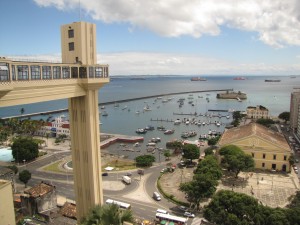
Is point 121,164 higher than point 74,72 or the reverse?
the reverse

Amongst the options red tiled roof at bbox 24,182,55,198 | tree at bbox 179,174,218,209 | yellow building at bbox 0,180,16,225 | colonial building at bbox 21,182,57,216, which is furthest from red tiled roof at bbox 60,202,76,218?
tree at bbox 179,174,218,209

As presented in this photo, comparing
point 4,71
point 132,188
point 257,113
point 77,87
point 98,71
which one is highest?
point 98,71

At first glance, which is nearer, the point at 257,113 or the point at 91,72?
the point at 91,72

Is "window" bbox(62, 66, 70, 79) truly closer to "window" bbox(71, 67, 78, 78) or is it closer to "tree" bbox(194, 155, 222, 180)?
"window" bbox(71, 67, 78, 78)

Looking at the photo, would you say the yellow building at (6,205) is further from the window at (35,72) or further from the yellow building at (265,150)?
the yellow building at (265,150)

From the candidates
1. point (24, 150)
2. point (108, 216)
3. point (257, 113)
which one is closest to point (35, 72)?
point (108, 216)

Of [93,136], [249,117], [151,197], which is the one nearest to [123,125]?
[249,117]

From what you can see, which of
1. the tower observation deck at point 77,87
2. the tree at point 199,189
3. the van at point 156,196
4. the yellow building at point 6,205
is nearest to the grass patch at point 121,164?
the van at point 156,196

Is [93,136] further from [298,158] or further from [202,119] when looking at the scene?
[202,119]

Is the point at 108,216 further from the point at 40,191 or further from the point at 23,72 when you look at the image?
the point at 40,191
